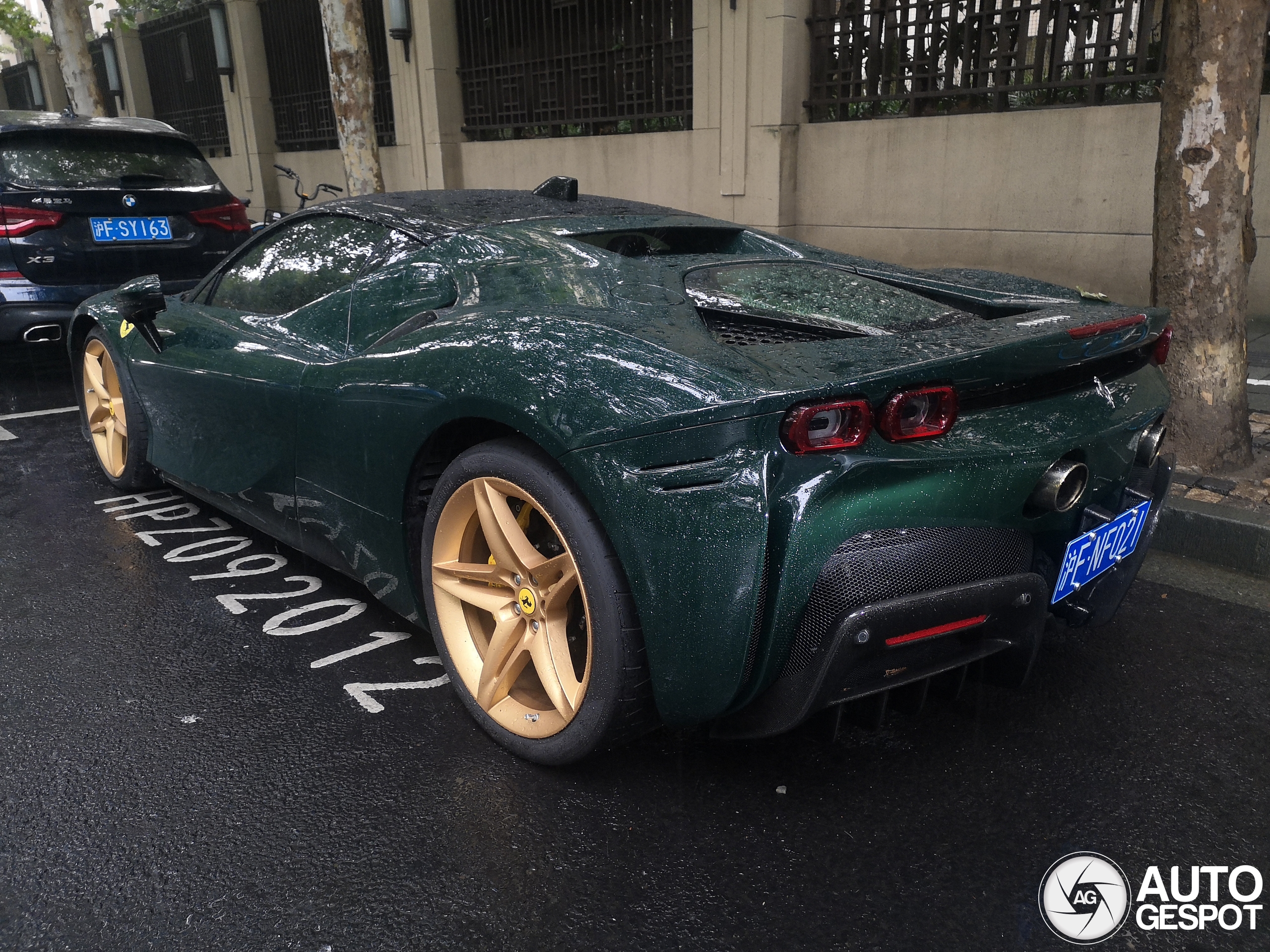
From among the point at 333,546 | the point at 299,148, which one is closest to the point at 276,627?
the point at 333,546

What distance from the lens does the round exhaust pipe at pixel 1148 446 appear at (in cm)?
248

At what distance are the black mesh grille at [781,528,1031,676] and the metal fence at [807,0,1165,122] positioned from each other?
23.2 ft

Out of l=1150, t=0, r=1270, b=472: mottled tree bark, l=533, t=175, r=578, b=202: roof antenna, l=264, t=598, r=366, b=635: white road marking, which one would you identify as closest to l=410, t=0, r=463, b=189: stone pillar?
l=533, t=175, r=578, b=202: roof antenna

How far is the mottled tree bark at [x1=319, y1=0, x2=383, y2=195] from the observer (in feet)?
27.6

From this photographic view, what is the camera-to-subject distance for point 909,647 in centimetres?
202

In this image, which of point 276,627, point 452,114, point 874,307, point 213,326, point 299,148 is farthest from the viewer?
point 299,148

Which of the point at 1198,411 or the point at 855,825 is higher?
the point at 1198,411

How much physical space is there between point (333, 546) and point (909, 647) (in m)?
1.70

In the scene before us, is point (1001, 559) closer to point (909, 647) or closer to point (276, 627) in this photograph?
point (909, 647)

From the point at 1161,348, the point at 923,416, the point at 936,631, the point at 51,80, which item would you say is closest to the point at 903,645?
the point at 936,631

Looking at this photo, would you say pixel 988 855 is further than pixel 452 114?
No

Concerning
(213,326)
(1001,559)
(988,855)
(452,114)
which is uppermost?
(452,114)

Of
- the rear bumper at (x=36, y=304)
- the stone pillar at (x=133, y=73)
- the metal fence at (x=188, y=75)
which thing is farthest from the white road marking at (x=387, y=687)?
the stone pillar at (x=133, y=73)

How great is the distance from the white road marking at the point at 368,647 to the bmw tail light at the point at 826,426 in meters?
1.67
